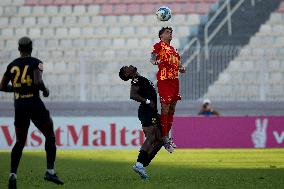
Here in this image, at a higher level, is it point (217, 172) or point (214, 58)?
point (214, 58)

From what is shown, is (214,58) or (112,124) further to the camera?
(214,58)

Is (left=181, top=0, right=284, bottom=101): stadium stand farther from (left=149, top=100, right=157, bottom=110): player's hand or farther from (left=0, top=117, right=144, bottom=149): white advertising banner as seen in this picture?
(left=149, top=100, right=157, bottom=110): player's hand

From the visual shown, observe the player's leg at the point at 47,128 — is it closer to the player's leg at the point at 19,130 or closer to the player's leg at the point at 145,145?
the player's leg at the point at 19,130

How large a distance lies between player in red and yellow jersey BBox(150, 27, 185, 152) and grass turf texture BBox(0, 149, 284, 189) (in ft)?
2.88

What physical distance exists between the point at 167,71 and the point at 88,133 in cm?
986

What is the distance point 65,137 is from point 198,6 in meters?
9.58

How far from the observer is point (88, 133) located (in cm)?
2153

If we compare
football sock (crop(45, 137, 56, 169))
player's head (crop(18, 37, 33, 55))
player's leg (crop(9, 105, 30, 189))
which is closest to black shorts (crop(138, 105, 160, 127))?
football sock (crop(45, 137, 56, 169))

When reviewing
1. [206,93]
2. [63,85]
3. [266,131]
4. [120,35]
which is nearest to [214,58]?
[206,93]

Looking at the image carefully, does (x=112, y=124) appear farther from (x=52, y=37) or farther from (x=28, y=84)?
(x=28, y=84)

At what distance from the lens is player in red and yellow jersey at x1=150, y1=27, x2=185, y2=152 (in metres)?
11.7

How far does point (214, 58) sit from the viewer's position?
908 inches

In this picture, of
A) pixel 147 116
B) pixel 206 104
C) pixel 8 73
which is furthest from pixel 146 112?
pixel 206 104

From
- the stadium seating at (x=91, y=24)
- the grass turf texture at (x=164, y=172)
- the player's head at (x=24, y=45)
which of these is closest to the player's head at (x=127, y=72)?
the grass turf texture at (x=164, y=172)
